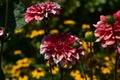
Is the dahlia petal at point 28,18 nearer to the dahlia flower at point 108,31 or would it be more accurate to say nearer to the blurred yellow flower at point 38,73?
the dahlia flower at point 108,31

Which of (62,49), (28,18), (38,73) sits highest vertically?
(28,18)

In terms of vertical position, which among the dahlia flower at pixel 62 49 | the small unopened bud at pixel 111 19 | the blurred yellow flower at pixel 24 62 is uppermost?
the small unopened bud at pixel 111 19

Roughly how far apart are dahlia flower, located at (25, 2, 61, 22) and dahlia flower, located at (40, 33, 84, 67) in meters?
0.08

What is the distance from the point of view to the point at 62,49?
6.48 ft

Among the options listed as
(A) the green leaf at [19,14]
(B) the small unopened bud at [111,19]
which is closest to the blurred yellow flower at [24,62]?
(A) the green leaf at [19,14]

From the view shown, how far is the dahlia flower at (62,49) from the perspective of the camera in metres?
1.94

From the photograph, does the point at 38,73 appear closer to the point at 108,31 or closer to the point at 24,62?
the point at 24,62

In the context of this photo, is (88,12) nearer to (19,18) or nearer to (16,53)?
(16,53)

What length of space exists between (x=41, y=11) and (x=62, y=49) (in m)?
0.17

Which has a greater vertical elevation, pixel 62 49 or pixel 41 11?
pixel 41 11

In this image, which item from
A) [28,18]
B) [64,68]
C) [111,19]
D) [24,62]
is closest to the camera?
[111,19]

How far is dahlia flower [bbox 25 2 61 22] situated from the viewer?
6.57 feet

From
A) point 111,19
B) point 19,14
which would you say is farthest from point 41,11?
point 111,19

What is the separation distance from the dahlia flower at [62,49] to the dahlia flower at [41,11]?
8 cm
